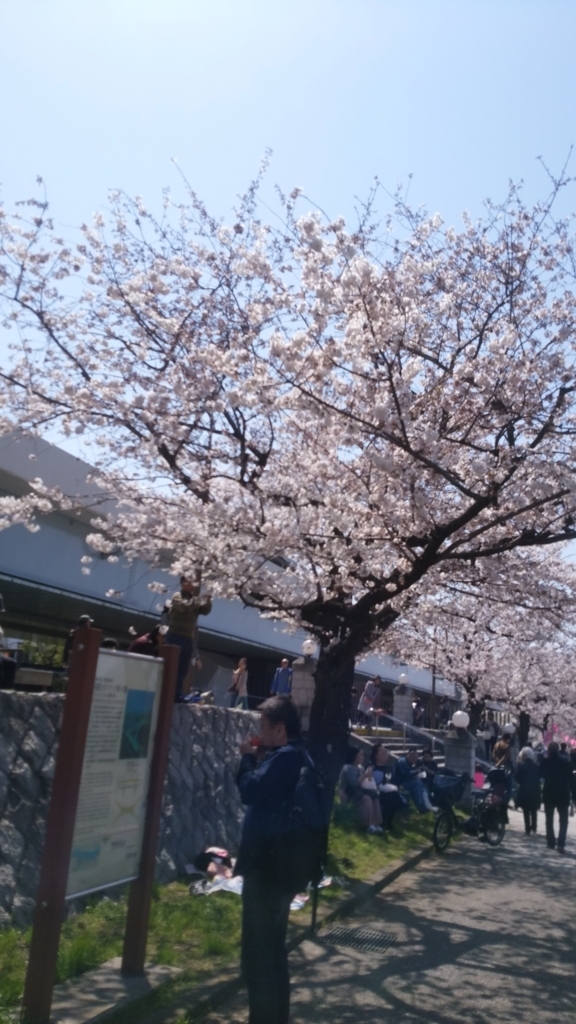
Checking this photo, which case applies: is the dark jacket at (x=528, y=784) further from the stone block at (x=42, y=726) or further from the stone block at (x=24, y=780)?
the stone block at (x=24, y=780)

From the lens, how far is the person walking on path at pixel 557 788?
49.6 feet

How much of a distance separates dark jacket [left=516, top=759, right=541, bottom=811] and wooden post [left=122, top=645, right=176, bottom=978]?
12.0m

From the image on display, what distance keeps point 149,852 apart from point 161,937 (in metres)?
1.41

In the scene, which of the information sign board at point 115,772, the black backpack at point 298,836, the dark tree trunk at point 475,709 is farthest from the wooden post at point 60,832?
the dark tree trunk at point 475,709

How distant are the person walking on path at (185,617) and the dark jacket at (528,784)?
27.1 ft

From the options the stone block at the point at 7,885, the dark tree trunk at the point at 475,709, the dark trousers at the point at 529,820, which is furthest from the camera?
the dark tree trunk at the point at 475,709

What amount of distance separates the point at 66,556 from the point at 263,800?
1491 centimetres

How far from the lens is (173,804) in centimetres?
948

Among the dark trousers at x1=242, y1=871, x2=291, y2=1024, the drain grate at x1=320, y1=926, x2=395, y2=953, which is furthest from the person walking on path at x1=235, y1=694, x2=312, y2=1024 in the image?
the drain grate at x1=320, y1=926, x2=395, y2=953

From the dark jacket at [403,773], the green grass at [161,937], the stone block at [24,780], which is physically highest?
the stone block at [24,780]

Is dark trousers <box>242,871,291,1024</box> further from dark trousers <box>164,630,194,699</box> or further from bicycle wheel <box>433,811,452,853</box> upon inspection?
bicycle wheel <box>433,811,452,853</box>

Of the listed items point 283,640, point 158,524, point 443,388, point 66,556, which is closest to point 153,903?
point 158,524

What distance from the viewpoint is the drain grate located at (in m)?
7.79

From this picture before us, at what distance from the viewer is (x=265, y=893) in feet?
16.9
